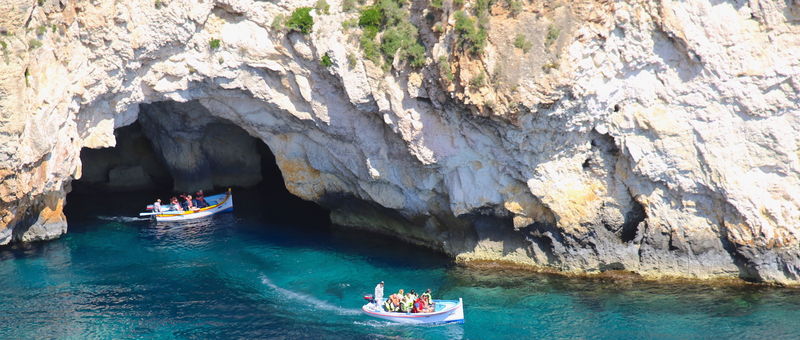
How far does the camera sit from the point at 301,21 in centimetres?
3750

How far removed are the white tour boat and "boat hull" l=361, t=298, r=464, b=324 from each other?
59.3 ft

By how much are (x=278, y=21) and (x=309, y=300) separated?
12.8 metres

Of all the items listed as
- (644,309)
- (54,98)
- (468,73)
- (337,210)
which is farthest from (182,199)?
(644,309)

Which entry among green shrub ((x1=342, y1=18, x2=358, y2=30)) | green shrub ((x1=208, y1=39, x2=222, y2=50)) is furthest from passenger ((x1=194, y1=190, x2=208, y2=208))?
green shrub ((x1=342, y1=18, x2=358, y2=30))

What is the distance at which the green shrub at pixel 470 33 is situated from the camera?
33.7 m

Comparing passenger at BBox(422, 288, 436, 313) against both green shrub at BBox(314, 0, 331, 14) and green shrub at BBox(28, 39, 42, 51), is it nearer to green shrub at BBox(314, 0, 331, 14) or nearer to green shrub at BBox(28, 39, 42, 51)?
green shrub at BBox(314, 0, 331, 14)

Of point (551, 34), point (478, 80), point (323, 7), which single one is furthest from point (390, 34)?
point (551, 34)

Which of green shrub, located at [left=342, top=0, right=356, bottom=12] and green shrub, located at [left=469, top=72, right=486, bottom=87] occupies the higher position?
green shrub, located at [left=342, top=0, right=356, bottom=12]

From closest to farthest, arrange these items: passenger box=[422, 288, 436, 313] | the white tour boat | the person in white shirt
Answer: passenger box=[422, 288, 436, 313] → the person in white shirt → the white tour boat

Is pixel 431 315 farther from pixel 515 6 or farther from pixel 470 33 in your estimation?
pixel 515 6

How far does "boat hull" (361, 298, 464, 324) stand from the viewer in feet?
111

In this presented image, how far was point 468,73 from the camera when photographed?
34188 mm

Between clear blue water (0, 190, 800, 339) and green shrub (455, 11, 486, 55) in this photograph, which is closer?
clear blue water (0, 190, 800, 339)

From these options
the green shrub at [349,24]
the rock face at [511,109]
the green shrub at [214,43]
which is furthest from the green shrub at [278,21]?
the green shrub at [349,24]
